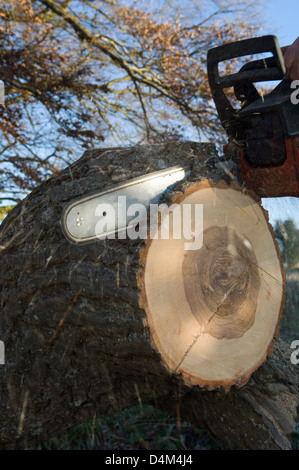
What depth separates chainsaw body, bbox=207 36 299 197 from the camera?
1.81 meters

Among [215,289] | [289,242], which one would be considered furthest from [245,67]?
[289,242]

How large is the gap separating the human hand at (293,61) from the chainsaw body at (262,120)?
0.12 ft

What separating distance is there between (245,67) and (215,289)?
3.46ft

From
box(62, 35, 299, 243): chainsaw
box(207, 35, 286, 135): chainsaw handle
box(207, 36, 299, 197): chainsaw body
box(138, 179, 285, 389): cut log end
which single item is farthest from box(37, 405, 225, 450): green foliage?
box(207, 35, 286, 135): chainsaw handle

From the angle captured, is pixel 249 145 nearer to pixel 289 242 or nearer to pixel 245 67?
pixel 245 67

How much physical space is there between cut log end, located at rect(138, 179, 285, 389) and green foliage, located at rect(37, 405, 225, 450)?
15.3 inches

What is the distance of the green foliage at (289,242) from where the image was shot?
4762 millimetres

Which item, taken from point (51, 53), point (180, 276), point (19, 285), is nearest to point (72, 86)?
point (51, 53)

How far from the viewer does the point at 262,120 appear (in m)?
1.88

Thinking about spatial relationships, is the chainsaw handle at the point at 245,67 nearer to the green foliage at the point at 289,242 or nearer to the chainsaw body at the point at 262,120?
the chainsaw body at the point at 262,120

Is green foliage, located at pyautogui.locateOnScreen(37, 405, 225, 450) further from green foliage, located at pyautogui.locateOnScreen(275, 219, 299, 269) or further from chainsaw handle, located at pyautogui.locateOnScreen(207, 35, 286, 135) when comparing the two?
green foliage, located at pyautogui.locateOnScreen(275, 219, 299, 269)

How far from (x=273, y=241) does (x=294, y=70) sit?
31.2 inches

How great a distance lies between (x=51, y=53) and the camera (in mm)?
4844
